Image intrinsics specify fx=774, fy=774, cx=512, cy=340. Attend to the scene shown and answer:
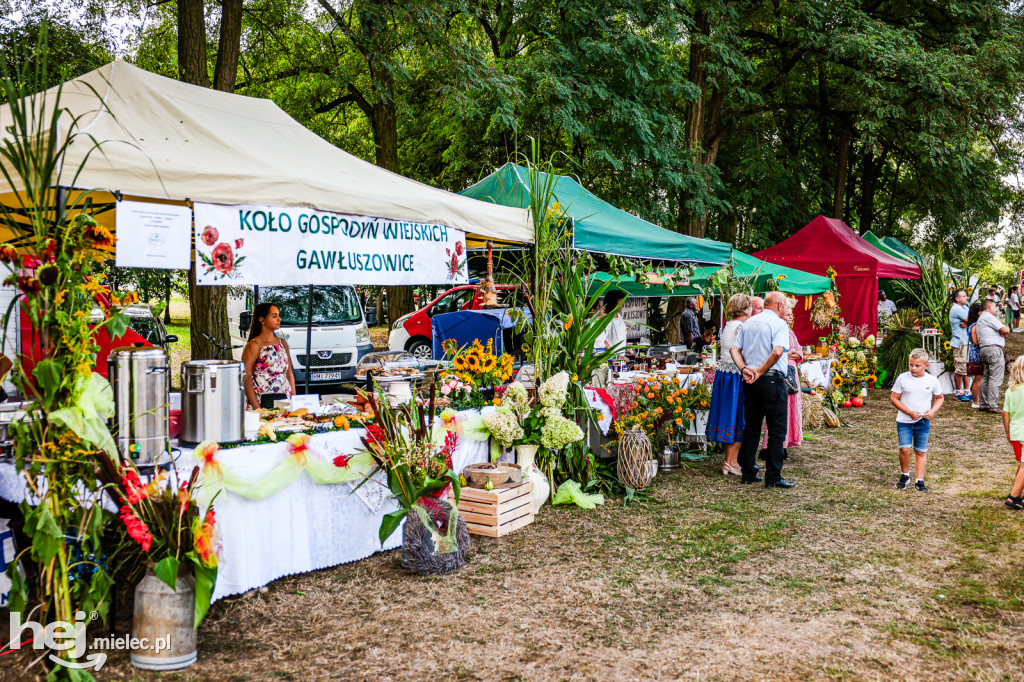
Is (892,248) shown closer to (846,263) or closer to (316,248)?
(846,263)

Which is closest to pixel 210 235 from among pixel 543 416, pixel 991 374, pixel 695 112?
pixel 543 416

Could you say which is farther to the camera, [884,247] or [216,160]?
[884,247]

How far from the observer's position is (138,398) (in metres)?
3.54

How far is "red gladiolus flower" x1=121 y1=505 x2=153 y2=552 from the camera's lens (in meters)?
3.23

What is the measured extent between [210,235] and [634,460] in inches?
148

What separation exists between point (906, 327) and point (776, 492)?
877 cm

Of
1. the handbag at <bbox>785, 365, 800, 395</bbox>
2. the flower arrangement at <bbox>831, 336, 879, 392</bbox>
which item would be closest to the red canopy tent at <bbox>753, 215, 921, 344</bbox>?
the flower arrangement at <bbox>831, 336, 879, 392</bbox>

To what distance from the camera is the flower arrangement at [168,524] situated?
3.25 meters

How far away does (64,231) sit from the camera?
309cm

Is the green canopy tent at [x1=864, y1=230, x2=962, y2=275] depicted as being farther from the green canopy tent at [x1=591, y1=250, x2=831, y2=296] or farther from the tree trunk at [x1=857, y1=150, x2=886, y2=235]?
the green canopy tent at [x1=591, y1=250, x2=831, y2=296]

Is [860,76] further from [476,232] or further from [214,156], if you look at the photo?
[214,156]

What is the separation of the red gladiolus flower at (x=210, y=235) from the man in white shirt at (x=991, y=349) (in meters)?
10.7

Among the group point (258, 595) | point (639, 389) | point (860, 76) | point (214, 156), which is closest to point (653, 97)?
point (860, 76)

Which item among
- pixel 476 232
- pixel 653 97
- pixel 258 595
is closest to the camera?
pixel 258 595
